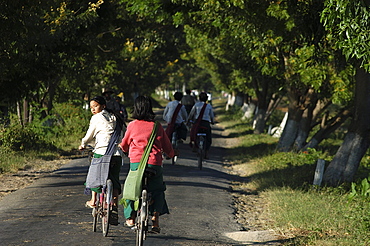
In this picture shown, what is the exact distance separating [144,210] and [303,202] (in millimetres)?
5754

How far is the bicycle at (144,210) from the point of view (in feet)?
22.5

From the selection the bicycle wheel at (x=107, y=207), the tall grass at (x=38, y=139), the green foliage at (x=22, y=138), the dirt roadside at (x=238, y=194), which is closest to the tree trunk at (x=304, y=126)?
the dirt roadside at (x=238, y=194)

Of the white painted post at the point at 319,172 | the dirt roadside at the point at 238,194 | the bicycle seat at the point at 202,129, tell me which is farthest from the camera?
the bicycle seat at the point at 202,129

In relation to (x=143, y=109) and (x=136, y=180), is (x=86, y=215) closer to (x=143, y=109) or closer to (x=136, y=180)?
(x=136, y=180)

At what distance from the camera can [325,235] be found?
9000 millimetres

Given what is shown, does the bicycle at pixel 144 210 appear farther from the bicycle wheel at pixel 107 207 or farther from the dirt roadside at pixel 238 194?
the dirt roadside at pixel 238 194

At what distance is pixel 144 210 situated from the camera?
6.89 meters

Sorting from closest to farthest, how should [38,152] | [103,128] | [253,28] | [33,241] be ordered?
1. [33,241]
2. [103,128]
3. [253,28]
4. [38,152]

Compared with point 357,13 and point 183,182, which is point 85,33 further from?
point 357,13

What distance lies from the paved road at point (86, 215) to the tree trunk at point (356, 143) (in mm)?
2786

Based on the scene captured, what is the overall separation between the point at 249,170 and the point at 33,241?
11606 millimetres

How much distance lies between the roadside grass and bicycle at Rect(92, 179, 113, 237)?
102 inches

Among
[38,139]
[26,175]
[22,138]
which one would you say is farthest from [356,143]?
[38,139]

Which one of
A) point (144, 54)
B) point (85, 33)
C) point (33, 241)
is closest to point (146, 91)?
point (144, 54)
